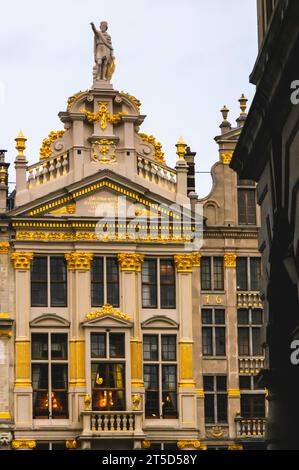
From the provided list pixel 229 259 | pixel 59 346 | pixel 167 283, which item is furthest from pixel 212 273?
pixel 59 346

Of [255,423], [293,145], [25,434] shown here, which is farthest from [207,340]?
[293,145]

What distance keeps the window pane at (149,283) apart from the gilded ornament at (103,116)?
574 cm

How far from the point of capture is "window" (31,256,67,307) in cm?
5753

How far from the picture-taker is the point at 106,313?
57500 millimetres

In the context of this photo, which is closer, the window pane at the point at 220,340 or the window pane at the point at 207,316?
the window pane at the point at 220,340

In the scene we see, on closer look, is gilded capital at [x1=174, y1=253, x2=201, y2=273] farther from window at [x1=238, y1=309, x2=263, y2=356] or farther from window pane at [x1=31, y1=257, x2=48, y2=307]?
window pane at [x1=31, y1=257, x2=48, y2=307]

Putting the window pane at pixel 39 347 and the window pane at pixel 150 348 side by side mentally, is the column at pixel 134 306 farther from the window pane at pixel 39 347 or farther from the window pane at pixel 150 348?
the window pane at pixel 39 347

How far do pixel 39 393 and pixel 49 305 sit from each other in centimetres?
341

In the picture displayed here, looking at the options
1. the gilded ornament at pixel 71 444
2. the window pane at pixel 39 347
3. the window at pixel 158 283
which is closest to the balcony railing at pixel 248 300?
the window at pixel 158 283

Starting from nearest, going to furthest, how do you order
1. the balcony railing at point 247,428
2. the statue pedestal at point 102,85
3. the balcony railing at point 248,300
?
the balcony railing at point 247,428 → the balcony railing at point 248,300 → the statue pedestal at point 102,85

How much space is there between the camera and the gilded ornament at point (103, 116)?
5938cm

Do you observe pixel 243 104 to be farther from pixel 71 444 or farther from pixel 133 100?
pixel 71 444

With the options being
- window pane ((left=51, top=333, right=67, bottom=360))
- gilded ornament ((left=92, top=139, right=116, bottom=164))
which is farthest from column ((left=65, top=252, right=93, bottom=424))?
gilded ornament ((left=92, top=139, right=116, bottom=164))

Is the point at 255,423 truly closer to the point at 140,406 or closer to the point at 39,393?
the point at 140,406
